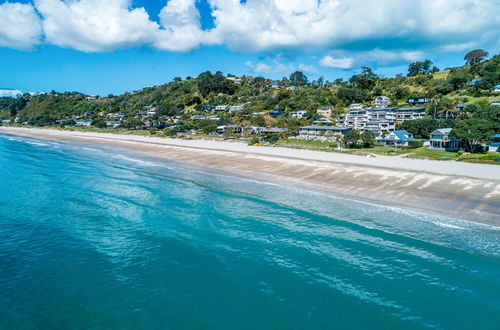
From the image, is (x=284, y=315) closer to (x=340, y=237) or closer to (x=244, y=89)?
(x=340, y=237)

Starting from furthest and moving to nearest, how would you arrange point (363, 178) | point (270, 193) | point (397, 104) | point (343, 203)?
1. point (397, 104)
2. point (363, 178)
3. point (270, 193)
4. point (343, 203)

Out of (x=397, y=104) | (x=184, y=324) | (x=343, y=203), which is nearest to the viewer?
(x=184, y=324)

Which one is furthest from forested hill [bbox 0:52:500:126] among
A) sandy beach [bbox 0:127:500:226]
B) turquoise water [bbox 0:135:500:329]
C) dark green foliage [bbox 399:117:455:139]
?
turquoise water [bbox 0:135:500:329]

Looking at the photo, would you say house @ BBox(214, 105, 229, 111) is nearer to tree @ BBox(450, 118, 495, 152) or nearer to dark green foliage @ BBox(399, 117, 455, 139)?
dark green foliage @ BBox(399, 117, 455, 139)

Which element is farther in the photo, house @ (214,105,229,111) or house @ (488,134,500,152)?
house @ (214,105,229,111)

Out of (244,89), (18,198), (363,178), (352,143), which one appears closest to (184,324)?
(18,198)

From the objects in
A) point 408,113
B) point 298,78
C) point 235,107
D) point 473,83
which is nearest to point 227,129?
point 235,107

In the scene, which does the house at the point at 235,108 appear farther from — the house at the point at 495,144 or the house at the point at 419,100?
the house at the point at 495,144
